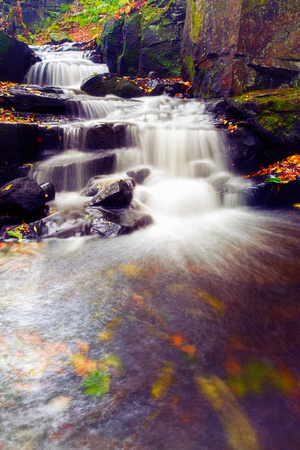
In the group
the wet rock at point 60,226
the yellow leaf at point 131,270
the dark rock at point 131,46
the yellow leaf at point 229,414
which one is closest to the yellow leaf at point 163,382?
the yellow leaf at point 229,414

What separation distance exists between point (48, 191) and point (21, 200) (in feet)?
2.80

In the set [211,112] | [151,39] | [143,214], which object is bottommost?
[143,214]

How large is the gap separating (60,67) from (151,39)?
14.0 ft

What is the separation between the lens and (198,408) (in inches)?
62.0

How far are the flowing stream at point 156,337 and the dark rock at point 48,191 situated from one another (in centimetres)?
35

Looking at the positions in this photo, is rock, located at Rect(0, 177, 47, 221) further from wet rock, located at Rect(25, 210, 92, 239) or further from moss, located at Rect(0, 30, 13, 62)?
moss, located at Rect(0, 30, 13, 62)

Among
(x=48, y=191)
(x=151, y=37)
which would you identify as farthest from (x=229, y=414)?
(x=151, y=37)

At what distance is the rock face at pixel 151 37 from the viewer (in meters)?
11.3

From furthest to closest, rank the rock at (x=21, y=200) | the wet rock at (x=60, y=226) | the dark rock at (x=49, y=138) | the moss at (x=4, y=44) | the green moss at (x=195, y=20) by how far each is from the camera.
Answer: the moss at (x=4, y=44)
the green moss at (x=195, y=20)
the dark rock at (x=49, y=138)
the rock at (x=21, y=200)
the wet rock at (x=60, y=226)

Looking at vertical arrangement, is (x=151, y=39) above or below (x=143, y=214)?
above

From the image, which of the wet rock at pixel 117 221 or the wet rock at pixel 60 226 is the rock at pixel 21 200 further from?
the wet rock at pixel 117 221

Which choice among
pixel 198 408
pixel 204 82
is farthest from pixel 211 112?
pixel 198 408

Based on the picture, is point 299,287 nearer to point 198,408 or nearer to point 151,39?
point 198,408

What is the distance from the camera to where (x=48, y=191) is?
5324 millimetres
